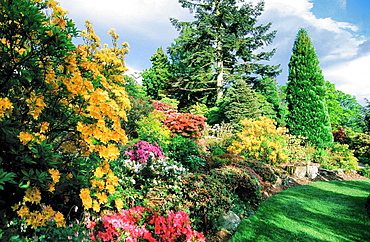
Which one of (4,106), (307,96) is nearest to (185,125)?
(4,106)

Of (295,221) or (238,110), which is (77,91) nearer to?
(295,221)

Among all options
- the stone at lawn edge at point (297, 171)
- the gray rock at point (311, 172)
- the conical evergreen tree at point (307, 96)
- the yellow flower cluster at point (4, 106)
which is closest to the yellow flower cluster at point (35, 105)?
the yellow flower cluster at point (4, 106)

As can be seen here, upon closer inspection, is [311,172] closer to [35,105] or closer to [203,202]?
[203,202]

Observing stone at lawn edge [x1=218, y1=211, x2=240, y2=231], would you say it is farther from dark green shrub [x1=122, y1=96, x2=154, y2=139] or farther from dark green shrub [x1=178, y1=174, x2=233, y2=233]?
dark green shrub [x1=122, y1=96, x2=154, y2=139]

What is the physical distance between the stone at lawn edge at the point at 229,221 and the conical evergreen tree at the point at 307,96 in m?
8.86

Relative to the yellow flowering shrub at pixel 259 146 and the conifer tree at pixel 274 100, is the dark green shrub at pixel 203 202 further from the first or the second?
the conifer tree at pixel 274 100

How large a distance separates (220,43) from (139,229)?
17867 millimetres

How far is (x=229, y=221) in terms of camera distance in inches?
126

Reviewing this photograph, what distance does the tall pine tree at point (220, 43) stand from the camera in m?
16.6

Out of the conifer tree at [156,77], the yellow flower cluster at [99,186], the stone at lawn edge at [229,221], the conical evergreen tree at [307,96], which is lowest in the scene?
the stone at lawn edge at [229,221]

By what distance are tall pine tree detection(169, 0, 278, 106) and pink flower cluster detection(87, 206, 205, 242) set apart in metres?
14.9

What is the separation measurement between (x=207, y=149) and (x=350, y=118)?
2290 cm

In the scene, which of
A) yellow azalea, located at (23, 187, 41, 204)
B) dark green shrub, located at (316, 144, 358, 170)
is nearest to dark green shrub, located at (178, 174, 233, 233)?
yellow azalea, located at (23, 187, 41, 204)

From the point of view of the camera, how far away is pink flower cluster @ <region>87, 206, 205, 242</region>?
1944 millimetres
